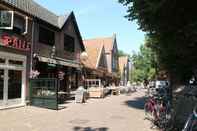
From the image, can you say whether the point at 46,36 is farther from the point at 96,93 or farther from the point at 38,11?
the point at 96,93

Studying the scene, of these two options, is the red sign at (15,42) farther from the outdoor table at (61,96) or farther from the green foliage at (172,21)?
the green foliage at (172,21)

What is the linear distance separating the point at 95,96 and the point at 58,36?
6964 millimetres

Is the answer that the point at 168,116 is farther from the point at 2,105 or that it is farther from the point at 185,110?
the point at 2,105

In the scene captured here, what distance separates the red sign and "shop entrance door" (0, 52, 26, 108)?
52 centimetres

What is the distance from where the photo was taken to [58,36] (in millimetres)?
21562

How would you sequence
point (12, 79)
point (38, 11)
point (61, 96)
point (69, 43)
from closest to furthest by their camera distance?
point (12, 79) < point (38, 11) < point (61, 96) < point (69, 43)

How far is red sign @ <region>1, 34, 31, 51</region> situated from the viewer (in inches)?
571

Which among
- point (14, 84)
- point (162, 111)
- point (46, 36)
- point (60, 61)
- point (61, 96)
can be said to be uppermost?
point (46, 36)

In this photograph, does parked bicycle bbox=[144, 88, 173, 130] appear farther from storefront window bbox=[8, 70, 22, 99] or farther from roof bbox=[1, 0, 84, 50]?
roof bbox=[1, 0, 84, 50]

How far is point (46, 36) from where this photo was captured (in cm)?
1962

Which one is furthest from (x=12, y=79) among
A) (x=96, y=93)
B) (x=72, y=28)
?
(x=96, y=93)

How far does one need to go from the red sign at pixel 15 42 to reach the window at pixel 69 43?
6263 mm

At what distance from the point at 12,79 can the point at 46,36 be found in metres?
5.08

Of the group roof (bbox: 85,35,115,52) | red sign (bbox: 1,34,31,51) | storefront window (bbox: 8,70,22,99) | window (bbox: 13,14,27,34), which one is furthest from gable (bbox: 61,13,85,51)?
roof (bbox: 85,35,115,52)
